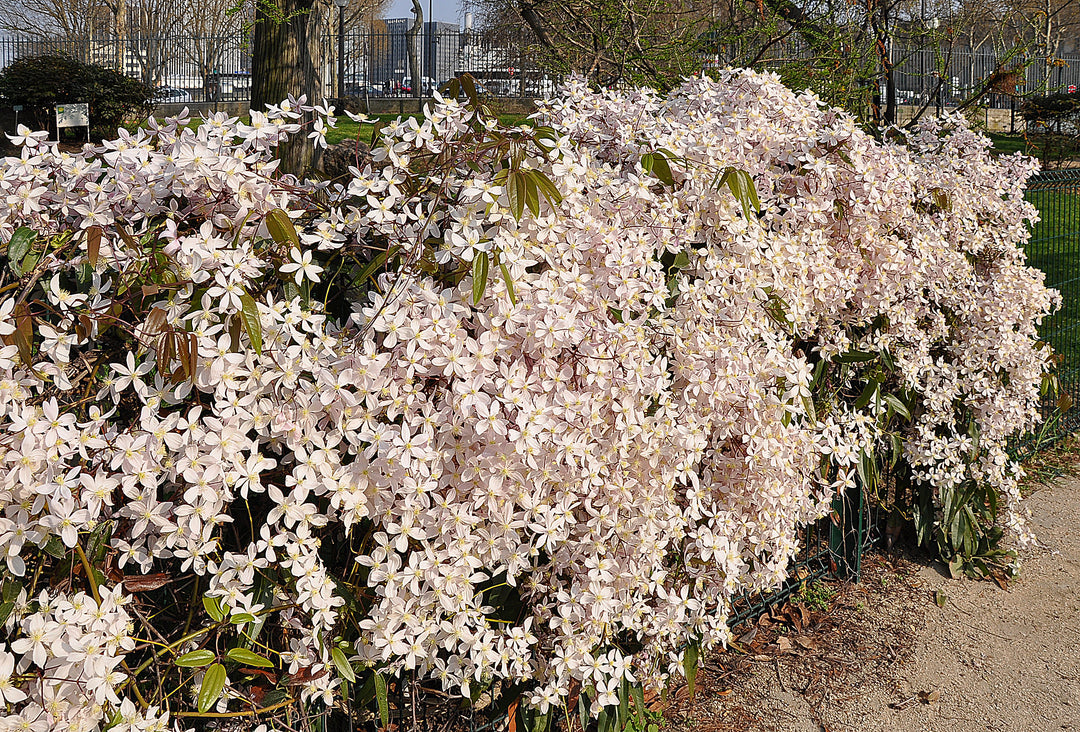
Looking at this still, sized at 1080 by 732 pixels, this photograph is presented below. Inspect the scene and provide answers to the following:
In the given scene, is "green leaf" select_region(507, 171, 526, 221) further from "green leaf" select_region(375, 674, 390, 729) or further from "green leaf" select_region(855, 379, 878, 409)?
"green leaf" select_region(855, 379, 878, 409)

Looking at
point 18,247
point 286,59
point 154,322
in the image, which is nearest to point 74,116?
point 286,59

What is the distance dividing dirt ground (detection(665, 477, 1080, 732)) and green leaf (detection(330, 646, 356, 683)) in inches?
53.0

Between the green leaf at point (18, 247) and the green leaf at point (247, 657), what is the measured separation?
865 mm

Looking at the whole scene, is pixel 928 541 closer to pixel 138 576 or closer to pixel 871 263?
pixel 871 263

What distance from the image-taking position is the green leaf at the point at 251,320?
5.54 ft

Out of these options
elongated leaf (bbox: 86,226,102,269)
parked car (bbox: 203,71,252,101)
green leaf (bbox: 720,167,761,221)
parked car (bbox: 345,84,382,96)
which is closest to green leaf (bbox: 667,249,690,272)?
green leaf (bbox: 720,167,761,221)

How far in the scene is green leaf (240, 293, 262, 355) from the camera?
169cm

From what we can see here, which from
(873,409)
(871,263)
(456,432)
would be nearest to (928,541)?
(873,409)

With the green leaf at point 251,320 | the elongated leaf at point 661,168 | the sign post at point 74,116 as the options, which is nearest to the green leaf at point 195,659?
the green leaf at point 251,320

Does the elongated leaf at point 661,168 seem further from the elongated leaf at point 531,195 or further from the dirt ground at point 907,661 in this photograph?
the dirt ground at point 907,661

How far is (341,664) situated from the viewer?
186cm

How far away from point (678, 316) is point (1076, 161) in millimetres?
18127

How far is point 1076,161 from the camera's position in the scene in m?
16.9

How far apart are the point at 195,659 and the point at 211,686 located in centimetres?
6
